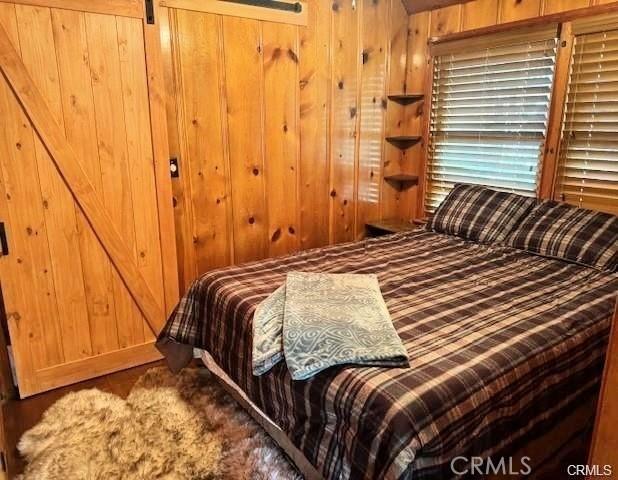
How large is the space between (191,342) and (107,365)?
2.25 feet

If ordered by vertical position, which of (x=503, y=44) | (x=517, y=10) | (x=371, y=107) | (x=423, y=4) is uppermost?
(x=423, y=4)

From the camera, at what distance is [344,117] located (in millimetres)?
3260

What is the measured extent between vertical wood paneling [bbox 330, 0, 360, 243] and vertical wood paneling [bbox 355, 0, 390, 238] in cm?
7

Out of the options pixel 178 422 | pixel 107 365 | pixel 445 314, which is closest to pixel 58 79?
pixel 107 365

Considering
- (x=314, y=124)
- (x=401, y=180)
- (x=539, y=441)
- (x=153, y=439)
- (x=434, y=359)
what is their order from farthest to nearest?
1. (x=401, y=180)
2. (x=314, y=124)
3. (x=153, y=439)
4. (x=539, y=441)
5. (x=434, y=359)

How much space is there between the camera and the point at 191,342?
2.28 m

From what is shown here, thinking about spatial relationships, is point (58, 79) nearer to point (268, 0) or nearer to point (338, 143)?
point (268, 0)

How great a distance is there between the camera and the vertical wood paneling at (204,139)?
8.35 ft

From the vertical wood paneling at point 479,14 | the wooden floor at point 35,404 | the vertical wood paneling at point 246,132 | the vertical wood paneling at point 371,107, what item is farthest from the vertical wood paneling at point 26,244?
the vertical wood paneling at point 479,14

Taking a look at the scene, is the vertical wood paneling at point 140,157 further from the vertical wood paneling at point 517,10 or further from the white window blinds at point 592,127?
the white window blinds at point 592,127

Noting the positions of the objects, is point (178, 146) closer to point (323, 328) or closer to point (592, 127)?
point (323, 328)

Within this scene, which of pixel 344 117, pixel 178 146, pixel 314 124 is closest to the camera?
pixel 178 146

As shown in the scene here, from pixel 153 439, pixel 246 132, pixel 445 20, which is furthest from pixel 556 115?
pixel 153 439

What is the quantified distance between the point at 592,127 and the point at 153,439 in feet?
9.25
